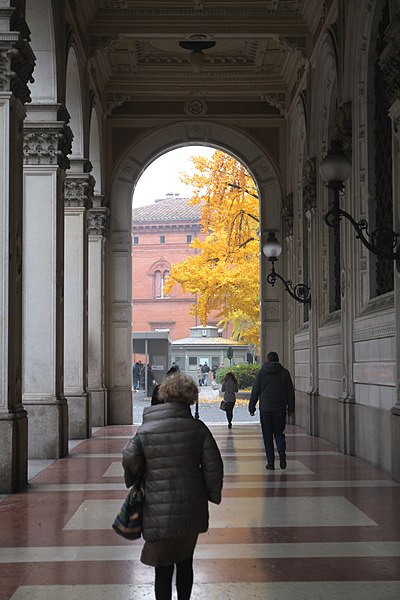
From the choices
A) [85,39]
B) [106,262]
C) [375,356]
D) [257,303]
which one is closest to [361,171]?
[375,356]

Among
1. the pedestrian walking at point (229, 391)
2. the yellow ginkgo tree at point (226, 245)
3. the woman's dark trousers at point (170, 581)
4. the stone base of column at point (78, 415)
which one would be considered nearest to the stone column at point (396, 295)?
the woman's dark trousers at point (170, 581)

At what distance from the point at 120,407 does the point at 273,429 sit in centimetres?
1095

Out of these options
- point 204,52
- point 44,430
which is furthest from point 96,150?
point 44,430

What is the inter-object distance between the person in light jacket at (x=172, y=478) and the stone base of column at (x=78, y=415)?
13.0 metres

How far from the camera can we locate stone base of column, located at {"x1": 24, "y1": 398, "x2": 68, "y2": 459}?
13984 millimetres

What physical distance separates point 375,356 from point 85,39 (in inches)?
386

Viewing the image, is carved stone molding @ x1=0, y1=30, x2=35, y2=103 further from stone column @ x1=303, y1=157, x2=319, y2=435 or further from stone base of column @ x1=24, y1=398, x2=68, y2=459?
stone column @ x1=303, y1=157, x2=319, y2=435

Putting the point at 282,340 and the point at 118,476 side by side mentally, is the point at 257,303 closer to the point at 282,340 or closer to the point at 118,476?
the point at 282,340

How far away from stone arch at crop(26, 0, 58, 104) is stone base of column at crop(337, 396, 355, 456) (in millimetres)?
6573

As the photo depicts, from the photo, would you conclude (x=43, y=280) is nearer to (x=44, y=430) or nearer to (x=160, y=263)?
(x=44, y=430)

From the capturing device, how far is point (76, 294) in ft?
59.3

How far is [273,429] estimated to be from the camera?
1227 centimetres

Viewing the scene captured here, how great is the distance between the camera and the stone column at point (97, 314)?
860 inches

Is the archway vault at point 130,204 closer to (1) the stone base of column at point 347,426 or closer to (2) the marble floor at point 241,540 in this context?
(1) the stone base of column at point 347,426
